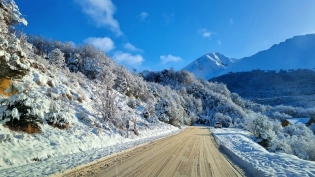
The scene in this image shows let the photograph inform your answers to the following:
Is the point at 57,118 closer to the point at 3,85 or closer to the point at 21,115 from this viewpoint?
the point at 21,115

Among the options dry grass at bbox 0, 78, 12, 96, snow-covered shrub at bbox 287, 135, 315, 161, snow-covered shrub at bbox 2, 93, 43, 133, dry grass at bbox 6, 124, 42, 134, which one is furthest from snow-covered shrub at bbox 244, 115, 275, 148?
dry grass at bbox 0, 78, 12, 96

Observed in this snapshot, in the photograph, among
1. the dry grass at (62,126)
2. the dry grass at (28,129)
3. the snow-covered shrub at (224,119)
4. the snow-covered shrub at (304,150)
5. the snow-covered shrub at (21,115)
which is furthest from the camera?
the snow-covered shrub at (224,119)

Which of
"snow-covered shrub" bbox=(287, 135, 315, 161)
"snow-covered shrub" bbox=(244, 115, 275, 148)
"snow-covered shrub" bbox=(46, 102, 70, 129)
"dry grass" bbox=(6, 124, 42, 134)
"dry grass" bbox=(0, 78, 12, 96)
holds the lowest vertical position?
"snow-covered shrub" bbox=(287, 135, 315, 161)

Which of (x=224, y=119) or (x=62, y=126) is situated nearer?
(x=62, y=126)

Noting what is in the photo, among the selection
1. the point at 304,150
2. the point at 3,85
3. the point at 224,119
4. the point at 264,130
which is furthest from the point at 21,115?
the point at 224,119

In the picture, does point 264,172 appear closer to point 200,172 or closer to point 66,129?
point 200,172

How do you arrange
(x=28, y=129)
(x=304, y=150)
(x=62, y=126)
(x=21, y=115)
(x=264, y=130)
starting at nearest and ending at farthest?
(x=21, y=115) < (x=28, y=129) < (x=62, y=126) < (x=304, y=150) < (x=264, y=130)

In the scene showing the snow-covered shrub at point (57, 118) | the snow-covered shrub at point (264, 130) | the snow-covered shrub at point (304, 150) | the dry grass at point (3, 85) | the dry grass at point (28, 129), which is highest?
the dry grass at point (3, 85)

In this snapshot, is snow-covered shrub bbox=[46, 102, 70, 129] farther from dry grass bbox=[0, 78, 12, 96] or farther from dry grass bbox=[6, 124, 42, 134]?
dry grass bbox=[0, 78, 12, 96]

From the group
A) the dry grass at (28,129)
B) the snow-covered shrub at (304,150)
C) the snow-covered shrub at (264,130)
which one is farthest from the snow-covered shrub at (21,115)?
the snow-covered shrub at (264,130)

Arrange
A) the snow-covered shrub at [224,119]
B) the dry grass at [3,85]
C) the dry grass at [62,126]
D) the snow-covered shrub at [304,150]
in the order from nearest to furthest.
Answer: the dry grass at [3,85], the dry grass at [62,126], the snow-covered shrub at [304,150], the snow-covered shrub at [224,119]

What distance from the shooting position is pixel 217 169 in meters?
9.41

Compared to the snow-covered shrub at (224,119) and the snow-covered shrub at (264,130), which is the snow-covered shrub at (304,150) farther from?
the snow-covered shrub at (224,119)

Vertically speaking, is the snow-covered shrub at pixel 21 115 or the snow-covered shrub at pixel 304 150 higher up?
the snow-covered shrub at pixel 21 115
